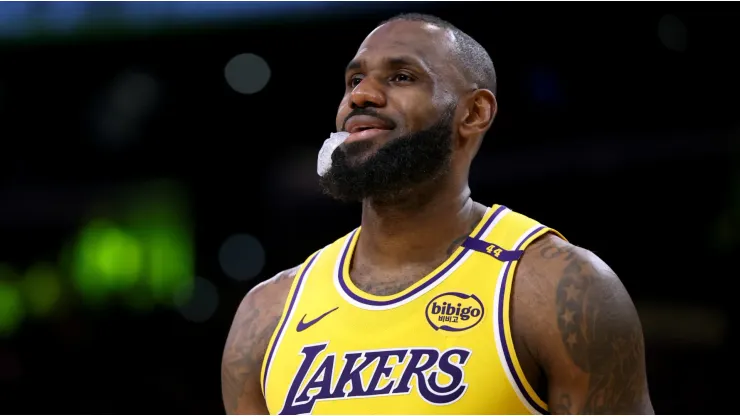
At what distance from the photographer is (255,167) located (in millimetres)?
6129

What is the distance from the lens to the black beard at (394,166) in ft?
7.97

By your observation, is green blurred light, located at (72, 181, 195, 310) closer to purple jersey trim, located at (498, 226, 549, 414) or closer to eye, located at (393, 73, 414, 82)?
eye, located at (393, 73, 414, 82)

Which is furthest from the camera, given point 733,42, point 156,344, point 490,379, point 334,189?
point 156,344

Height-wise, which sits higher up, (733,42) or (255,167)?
(733,42)

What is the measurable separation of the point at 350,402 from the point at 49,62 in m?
4.85

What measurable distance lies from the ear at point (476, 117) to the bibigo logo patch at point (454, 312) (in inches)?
19.4

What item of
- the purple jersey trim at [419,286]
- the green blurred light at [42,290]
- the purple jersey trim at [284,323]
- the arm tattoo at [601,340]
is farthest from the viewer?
the green blurred light at [42,290]

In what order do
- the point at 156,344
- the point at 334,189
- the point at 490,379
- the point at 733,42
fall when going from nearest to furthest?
the point at 490,379 → the point at 334,189 → the point at 733,42 → the point at 156,344

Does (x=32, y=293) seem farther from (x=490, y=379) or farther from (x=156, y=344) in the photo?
(x=490, y=379)

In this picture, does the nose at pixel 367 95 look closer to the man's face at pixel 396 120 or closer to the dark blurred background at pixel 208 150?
the man's face at pixel 396 120

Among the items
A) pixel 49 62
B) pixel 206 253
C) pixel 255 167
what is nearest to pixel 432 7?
pixel 255 167

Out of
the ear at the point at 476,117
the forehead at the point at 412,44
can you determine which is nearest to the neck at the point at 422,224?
the ear at the point at 476,117

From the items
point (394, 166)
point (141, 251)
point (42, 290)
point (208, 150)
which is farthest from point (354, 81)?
point (42, 290)

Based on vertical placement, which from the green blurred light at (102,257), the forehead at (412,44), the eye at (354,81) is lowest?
the green blurred light at (102,257)
